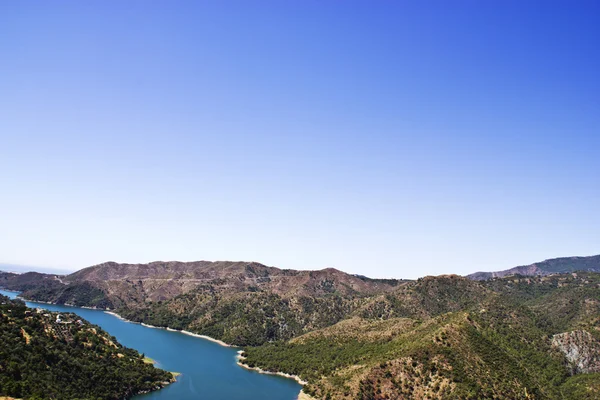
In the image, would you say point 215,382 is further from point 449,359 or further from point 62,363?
point 449,359

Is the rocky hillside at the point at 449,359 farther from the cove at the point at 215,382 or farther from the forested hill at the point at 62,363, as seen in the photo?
the forested hill at the point at 62,363

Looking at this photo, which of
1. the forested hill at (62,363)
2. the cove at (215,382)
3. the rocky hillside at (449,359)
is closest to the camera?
→ the forested hill at (62,363)

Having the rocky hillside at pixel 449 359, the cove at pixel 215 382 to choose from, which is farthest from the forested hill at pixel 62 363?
the rocky hillside at pixel 449 359

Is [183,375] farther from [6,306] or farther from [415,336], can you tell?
[415,336]

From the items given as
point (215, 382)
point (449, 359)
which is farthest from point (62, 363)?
point (449, 359)

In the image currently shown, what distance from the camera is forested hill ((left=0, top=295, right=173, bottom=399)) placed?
96.8 meters

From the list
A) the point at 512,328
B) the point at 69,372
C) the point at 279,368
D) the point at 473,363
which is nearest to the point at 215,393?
the point at 279,368

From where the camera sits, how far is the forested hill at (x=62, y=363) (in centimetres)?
9681

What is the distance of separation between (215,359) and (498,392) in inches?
4828

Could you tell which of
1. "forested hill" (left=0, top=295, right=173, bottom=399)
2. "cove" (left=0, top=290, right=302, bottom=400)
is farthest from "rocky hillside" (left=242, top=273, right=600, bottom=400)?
"forested hill" (left=0, top=295, right=173, bottom=399)

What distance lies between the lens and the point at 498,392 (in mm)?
117750

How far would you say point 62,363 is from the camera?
111 meters

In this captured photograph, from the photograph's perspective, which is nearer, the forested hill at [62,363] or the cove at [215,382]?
the forested hill at [62,363]

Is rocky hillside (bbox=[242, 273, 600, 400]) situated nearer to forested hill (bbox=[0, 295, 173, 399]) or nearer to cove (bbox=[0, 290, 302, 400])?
cove (bbox=[0, 290, 302, 400])
